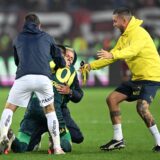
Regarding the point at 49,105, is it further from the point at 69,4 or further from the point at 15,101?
the point at 69,4

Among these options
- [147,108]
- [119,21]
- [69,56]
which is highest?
[119,21]

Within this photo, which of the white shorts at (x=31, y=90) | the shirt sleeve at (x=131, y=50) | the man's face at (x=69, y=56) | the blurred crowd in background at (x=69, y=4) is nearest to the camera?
the white shorts at (x=31, y=90)

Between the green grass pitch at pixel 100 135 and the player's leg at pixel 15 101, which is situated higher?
the player's leg at pixel 15 101

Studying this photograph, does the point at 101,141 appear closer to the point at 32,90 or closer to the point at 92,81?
the point at 32,90

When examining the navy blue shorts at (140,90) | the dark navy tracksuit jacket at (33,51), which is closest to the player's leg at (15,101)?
the dark navy tracksuit jacket at (33,51)

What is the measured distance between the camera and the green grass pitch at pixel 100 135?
35.4ft

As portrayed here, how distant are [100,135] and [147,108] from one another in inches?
104

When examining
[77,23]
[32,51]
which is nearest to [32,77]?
[32,51]

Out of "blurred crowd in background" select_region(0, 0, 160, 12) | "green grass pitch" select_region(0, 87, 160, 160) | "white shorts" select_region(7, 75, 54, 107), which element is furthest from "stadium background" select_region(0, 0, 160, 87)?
"white shorts" select_region(7, 75, 54, 107)

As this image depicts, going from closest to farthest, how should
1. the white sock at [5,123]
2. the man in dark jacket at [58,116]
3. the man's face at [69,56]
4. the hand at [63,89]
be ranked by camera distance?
1. the white sock at [5,123]
2. the man in dark jacket at [58,116]
3. the hand at [63,89]
4. the man's face at [69,56]

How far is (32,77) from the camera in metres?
10.8

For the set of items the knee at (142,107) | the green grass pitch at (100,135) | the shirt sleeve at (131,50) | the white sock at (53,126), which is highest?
the shirt sleeve at (131,50)

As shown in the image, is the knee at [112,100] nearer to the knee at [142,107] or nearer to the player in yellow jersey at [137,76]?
the player in yellow jersey at [137,76]

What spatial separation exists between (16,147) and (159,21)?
60.6 ft
